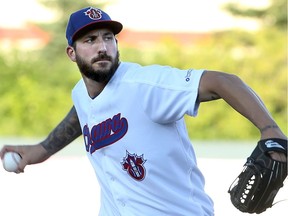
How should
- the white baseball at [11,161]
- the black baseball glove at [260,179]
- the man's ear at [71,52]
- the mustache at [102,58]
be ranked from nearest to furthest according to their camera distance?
the black baseball glove at [260,179], the mustache at [102,58], the man's ear at [71,52], the white baseball at [11,161]

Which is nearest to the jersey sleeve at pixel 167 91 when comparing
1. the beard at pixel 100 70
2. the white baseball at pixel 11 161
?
the beard at pixel 100 70

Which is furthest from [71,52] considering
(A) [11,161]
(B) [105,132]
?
(A) [11,161]

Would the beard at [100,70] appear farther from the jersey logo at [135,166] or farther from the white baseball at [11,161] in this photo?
the white baseball at [11,161]

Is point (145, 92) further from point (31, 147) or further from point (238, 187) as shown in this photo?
point (31, 147)

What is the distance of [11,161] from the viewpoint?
417 centimetres

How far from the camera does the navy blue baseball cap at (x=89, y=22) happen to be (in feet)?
11.6

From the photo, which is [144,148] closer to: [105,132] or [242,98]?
[105,132]

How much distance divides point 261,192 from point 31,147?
5.94 feet

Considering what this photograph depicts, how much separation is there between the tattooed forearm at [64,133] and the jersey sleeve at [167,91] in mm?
854

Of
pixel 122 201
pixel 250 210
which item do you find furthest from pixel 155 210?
pixel 250 210

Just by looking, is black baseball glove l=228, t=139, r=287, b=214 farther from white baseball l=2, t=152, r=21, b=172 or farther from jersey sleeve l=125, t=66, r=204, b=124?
white baseball l=2, t=152, r=21, b=172

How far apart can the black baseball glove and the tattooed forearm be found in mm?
1482

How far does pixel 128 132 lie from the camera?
138 inches

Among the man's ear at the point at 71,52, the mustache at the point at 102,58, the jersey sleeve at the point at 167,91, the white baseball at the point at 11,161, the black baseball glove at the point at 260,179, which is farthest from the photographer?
the white baseball at the point at 11,161
